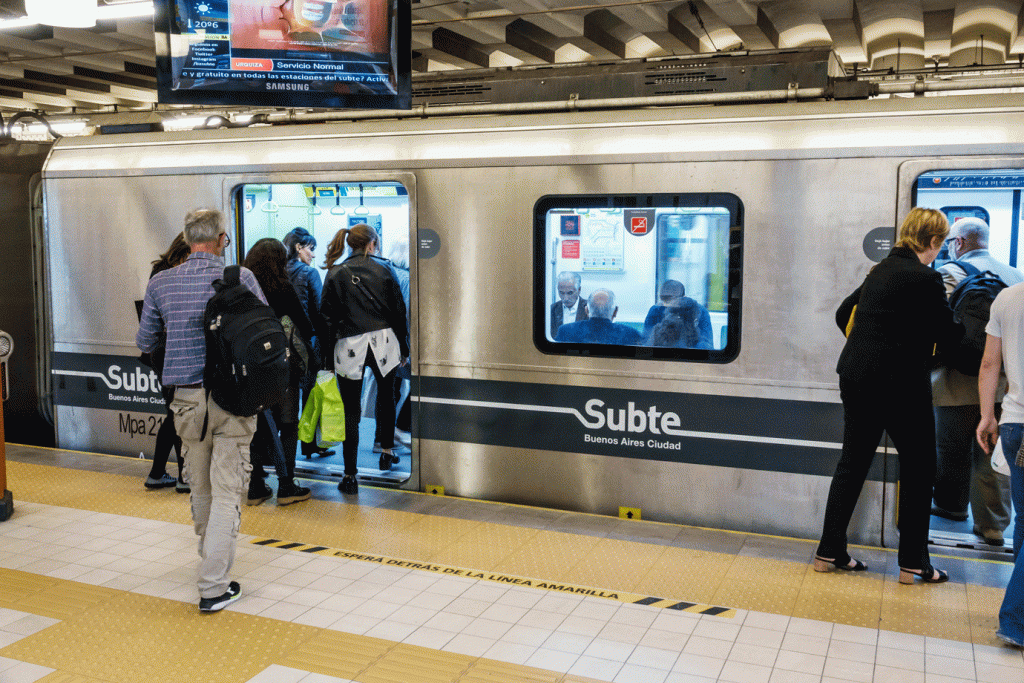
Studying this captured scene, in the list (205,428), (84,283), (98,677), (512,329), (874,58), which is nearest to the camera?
(98,677)

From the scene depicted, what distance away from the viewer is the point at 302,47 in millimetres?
4930

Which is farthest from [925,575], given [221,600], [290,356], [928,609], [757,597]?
[290,356]

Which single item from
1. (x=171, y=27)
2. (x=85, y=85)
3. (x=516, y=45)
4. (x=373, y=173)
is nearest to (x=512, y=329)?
(x=373, y=173)

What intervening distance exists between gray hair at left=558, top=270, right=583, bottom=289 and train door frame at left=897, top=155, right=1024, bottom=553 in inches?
64.6

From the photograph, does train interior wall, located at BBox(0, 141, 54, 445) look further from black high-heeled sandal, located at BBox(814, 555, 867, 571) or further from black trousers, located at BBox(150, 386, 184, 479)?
black high-heeled sandal, located at BBox(814, 555, 867, 571)

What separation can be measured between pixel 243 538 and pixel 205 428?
117cm

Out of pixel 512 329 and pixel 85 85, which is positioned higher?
pixel 85 85

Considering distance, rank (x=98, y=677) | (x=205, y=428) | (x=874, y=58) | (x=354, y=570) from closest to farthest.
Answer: (x=98, y=677), (x=205, y=428), (x=354, y=570), (x=874, y=58)

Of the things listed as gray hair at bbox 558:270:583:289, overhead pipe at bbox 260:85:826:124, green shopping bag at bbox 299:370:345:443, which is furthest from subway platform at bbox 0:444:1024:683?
overhead pipe at bbox 260:85:826:124

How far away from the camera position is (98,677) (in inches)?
132

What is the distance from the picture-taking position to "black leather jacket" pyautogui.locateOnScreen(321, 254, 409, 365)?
558 cm

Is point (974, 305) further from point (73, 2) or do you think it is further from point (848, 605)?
point (73, 2)

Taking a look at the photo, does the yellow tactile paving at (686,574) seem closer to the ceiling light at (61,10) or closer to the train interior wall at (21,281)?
the ceiling light at (61,10)

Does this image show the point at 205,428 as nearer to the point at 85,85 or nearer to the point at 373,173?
the point at 373,173
